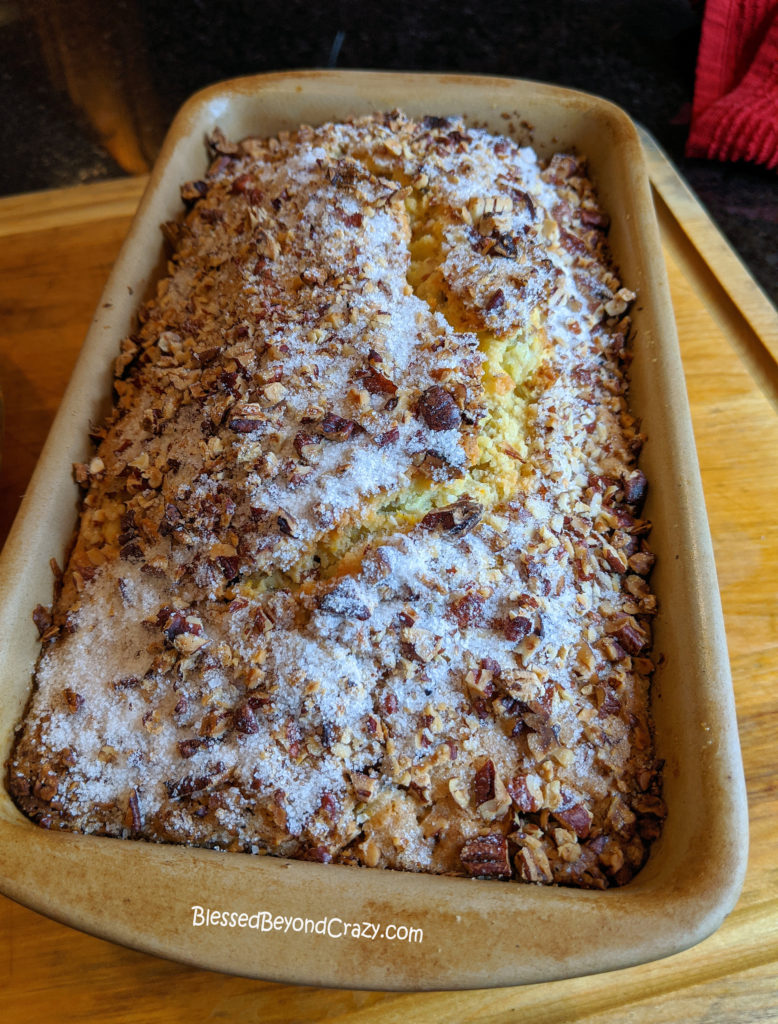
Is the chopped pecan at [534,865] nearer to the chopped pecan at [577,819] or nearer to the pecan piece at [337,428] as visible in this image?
the chopped pecan at [577,819]

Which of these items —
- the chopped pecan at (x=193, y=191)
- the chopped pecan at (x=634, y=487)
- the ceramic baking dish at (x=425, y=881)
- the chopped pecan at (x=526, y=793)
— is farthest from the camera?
the chopped pecan at (x=193, y=191)

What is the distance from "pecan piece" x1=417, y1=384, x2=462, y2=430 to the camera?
1.07 metres

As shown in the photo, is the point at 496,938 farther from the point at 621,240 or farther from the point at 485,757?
the point at 621,240

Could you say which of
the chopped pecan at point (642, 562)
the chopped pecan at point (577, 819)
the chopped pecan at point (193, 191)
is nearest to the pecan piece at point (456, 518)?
the chopped pecan at point (642, 562)

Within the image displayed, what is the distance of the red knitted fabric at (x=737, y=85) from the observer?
1908 millimetres

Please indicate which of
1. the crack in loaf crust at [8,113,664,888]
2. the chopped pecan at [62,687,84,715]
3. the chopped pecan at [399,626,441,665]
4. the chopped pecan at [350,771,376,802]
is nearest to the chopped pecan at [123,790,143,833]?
the crack in loaf crust at [8,113,664,888]

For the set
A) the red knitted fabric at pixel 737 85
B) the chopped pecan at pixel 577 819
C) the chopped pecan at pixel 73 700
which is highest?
the red knitted fabric at pixel 737 85

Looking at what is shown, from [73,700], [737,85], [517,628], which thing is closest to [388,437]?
[517,628]

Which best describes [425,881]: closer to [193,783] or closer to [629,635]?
[193,783]

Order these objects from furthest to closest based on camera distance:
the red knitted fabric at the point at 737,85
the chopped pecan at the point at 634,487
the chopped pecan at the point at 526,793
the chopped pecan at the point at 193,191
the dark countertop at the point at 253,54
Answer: the dark countertop at the point at 253,54
the red knitted fabric at the point at 737,85
the chopped pecan at the point at 193,191
the chopped pecan at the point at 634,487
the chopped pecan at the point at 526,793

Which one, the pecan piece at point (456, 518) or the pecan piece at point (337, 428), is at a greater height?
the pecan piece at point (337, 428)

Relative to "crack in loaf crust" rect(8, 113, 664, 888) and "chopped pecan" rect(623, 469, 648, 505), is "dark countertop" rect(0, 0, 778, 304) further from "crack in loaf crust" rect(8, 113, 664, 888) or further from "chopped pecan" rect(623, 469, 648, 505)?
"chopped pecan" rect(623, 469, 648, 505)

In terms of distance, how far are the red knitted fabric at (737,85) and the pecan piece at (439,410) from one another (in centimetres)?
141

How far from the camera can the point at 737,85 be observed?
79.7 inches
